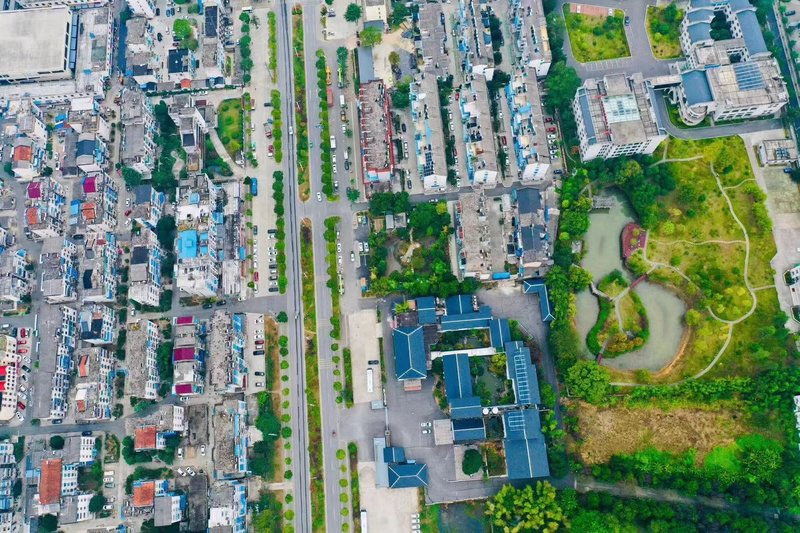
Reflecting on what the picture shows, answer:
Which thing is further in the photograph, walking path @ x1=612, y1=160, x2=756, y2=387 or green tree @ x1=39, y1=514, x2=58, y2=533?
walking path @ x1=612, y1=160, x2=756, y2=387

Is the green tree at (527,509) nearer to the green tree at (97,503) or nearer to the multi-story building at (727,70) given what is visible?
the green tree at (97,503)

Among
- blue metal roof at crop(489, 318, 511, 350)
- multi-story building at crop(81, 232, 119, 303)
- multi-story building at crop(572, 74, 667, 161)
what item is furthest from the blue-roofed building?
multi-story building at crop(81, 232, 119, 303)

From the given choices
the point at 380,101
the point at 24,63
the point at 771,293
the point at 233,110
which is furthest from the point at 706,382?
the point at 24,63

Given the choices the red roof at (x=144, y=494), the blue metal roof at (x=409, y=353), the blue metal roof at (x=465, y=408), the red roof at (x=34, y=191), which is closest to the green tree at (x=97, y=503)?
the red roof at (x=144, y=494)

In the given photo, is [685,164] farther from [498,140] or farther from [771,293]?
[498,140]

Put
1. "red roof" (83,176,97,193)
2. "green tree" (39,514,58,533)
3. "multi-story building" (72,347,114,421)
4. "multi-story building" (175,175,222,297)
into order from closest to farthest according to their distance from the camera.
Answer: "green tree" (39,514,58,533)
"multi-story building" (72,347,114,421)
"multi-story building" (175,175,222,297)
"red roof" (83,176,97,193)

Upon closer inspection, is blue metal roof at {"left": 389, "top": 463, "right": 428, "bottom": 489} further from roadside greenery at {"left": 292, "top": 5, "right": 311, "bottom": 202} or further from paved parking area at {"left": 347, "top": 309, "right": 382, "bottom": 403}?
roadside greenery at {"left": 292, "top": 5, "right": 311, "bottom": 202}

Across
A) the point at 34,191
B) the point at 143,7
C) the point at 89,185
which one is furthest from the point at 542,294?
the point at 143,7
